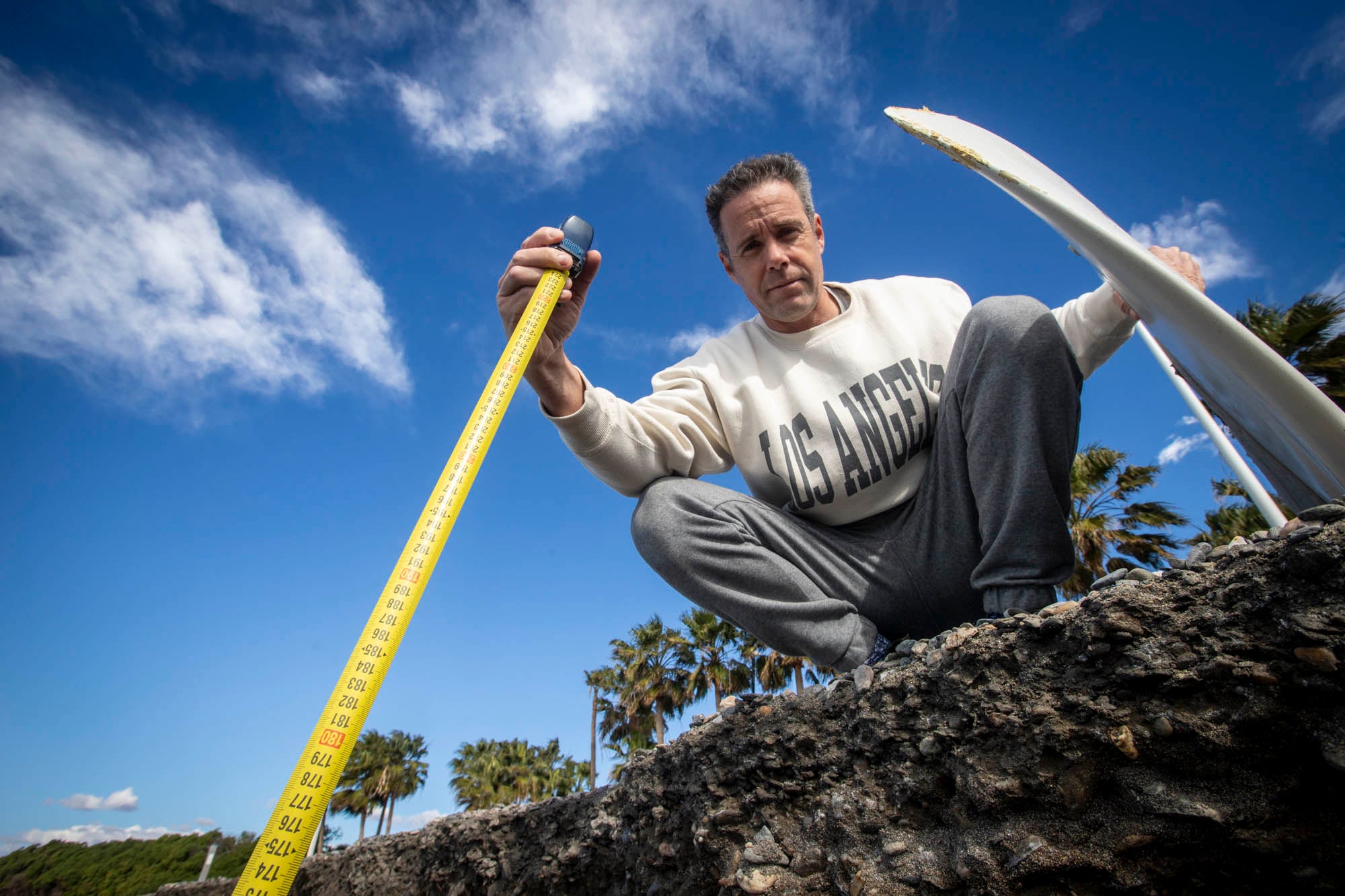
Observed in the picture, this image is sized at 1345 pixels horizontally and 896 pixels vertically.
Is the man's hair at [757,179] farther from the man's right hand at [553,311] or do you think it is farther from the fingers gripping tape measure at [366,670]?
the fingers gripping tape measure at [366,670]

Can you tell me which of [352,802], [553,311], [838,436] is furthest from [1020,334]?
[352,802]

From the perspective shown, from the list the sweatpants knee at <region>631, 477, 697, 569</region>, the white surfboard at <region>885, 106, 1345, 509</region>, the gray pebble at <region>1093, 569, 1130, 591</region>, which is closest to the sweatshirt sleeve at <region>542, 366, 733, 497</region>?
the sweatpants knee at <region>631, 477, 697, 569</region>

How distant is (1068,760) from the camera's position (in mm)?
914

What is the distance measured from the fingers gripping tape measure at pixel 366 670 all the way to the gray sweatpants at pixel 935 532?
27.7 inches

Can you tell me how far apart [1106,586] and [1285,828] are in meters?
0.41

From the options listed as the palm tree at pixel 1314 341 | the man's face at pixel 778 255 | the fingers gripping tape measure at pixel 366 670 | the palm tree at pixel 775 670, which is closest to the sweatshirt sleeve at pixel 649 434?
the man's face at pixel 778 255

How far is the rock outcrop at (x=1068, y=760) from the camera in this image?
30.4 inches

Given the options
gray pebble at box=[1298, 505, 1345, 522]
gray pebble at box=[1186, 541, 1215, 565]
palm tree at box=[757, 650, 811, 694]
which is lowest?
gray pebble at box=[1298, 505, 1345, 522]

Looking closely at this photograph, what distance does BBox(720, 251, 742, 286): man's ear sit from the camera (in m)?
2.51

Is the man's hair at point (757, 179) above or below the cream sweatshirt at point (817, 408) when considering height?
above

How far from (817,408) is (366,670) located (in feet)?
5.06

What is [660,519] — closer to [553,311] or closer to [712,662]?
[553,311]

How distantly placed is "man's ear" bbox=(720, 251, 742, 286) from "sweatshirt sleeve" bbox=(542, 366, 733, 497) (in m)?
0.50

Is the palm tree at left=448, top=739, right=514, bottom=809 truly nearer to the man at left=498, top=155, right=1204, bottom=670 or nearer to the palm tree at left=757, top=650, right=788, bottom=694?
the palm tree at left=757, top=650, right=788, bottom=694
